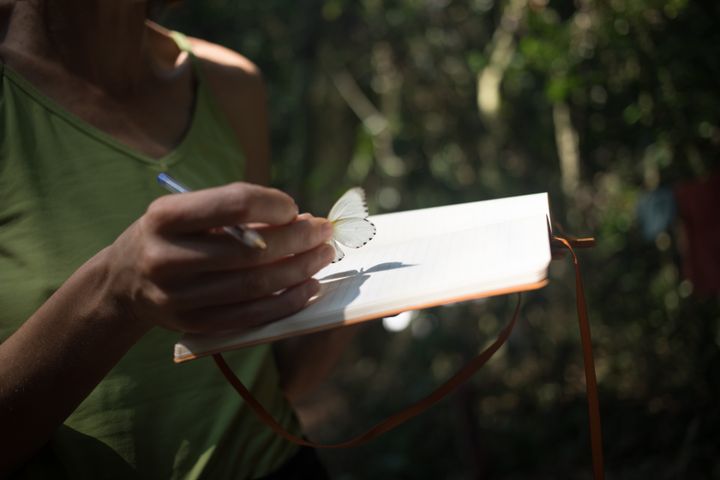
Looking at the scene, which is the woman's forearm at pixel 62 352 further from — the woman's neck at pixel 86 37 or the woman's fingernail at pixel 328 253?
the woman's neck at pixel 86 37

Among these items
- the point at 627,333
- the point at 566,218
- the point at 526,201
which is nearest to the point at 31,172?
the point at 526,201

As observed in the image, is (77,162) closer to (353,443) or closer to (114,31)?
(114,31)

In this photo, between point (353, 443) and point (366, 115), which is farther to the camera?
point (366, 115)

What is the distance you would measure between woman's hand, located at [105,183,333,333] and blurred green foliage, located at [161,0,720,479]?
1747mm

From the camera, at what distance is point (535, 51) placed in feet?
8.05

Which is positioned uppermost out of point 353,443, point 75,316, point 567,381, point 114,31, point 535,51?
point 535,51

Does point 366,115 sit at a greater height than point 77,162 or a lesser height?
greater

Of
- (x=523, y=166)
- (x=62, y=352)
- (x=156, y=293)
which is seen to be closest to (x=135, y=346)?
(x=62, y=352)

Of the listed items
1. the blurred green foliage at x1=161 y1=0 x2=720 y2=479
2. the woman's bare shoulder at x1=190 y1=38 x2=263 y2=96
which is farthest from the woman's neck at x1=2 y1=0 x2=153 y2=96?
the blurred green foliage at x1=161 y1=0 x2=720 y2=479

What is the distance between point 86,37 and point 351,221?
1.48ft

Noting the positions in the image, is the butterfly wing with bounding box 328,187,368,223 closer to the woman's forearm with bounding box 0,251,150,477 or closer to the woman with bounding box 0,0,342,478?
the woman with bounding box 0,0,342,478

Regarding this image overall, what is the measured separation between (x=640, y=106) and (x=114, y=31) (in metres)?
1.87

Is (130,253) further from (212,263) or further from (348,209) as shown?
(348,209)

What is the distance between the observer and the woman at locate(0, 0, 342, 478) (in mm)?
658
